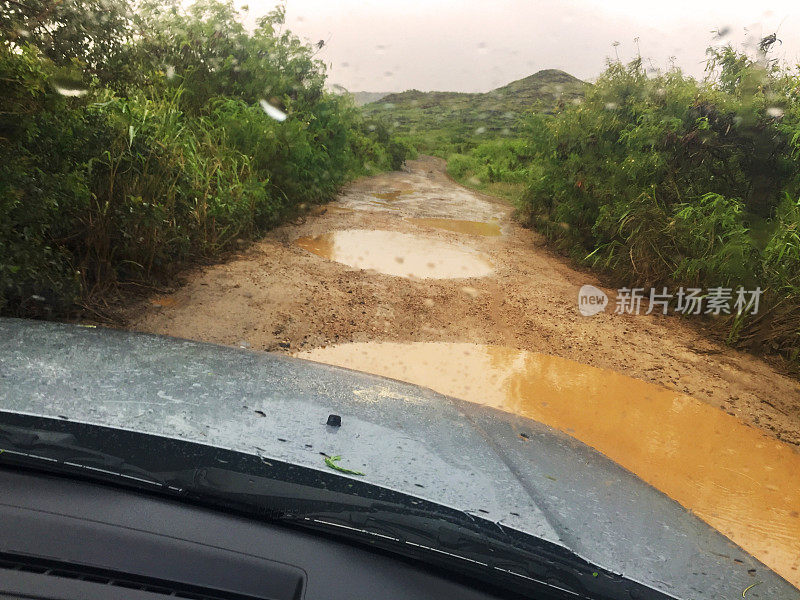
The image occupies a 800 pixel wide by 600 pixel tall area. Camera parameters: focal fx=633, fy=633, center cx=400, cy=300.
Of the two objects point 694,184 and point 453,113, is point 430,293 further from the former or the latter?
point 453,113

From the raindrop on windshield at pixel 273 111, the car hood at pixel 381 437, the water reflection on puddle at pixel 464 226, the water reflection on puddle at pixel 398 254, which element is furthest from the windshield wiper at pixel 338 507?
the water reflection on puddle at pixel 464 226

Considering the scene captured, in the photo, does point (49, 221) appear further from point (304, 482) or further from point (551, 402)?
point (304, 482)

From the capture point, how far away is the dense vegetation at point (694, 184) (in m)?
5.99

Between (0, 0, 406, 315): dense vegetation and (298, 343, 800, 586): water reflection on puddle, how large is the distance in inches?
71.3

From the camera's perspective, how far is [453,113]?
41062 mm

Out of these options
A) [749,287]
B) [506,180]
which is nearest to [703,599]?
[749,287]

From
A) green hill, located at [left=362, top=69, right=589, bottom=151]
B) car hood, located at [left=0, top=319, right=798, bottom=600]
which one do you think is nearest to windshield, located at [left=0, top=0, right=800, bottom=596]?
A: car hood, located at [left=0, top=319, right=798, bottom=600]

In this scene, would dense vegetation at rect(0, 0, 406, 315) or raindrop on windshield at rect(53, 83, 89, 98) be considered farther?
raindrop on windshield at rect(53, 83, 89, 98)

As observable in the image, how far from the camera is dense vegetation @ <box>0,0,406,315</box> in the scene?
12.6ft

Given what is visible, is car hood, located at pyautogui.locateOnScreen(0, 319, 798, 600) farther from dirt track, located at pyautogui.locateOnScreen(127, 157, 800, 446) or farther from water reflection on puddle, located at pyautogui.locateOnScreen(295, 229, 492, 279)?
water reflection on puddle, located at pyautogui.locateOnScreen(295, 229, 492, 279)

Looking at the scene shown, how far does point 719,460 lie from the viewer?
4.02 m

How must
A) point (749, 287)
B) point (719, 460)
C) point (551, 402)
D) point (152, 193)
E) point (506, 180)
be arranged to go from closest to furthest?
1. point (719, 460)
2. point (551, 402)
3. point (152, 193)
4. point (749, 287)
5. point (506, 180)

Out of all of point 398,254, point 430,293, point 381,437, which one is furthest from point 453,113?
point 381,437

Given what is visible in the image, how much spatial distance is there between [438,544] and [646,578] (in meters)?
0.29
